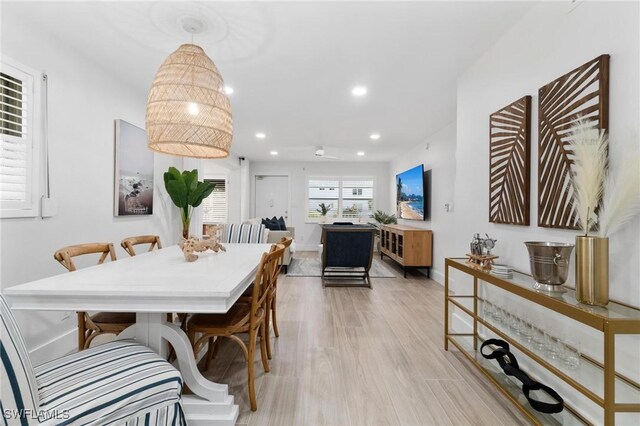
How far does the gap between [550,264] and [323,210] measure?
20.9 ft

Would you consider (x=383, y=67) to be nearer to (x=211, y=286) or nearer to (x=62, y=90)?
(x=211, y=286)

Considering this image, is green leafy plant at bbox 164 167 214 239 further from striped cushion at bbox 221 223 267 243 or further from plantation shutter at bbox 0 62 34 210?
plantation shutter at bbox 0 62 34 210

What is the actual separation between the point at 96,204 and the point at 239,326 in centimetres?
202

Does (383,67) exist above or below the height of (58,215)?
above

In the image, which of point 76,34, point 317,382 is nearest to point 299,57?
point 76,34

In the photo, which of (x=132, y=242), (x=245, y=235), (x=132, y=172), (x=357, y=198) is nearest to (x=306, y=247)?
(x=357, y=198)

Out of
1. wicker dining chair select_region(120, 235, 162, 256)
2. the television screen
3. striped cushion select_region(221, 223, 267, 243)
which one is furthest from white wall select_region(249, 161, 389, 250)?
wicker dining chair select_region(120, 235, 162, 256)

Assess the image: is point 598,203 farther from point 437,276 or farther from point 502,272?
point 437,276

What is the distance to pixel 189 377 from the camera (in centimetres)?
145

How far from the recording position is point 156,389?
1.06m

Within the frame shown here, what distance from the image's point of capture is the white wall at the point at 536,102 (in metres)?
1.16

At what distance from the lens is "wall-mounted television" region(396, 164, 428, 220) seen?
192 inches

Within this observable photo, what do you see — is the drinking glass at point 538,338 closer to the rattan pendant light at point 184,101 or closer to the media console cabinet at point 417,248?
the rattan pendant light at point 184,101
